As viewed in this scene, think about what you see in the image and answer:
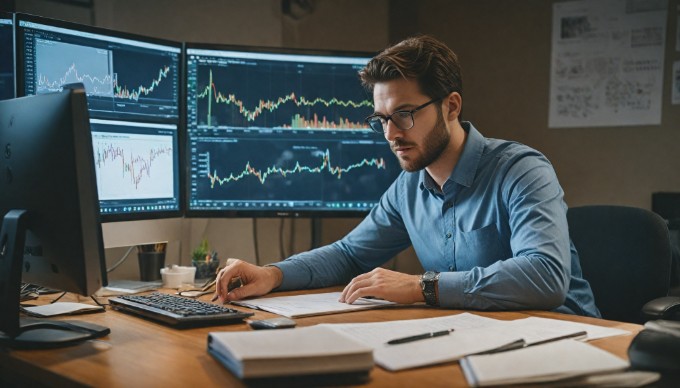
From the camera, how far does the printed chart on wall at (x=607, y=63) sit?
282cm

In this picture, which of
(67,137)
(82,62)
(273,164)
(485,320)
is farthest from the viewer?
(273,164)

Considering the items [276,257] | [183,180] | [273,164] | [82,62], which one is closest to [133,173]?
[183,180]

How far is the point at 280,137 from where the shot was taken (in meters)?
2.19

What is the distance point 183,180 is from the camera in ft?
6.79

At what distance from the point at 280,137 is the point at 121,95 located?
1.65 feet

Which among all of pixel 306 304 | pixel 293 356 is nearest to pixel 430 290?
pixel 306 304

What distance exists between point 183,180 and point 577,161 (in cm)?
173

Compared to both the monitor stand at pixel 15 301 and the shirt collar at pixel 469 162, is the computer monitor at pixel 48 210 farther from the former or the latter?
the shirt collar at pixel 469 162

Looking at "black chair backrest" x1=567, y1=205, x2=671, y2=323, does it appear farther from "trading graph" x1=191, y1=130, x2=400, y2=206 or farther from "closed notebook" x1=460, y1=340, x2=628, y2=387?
"closed notebook" x1=460, y1=340, x2=628, y2=387

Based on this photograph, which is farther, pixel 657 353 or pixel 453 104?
pixel 453 104

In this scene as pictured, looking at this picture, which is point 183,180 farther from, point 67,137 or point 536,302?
point 536,302

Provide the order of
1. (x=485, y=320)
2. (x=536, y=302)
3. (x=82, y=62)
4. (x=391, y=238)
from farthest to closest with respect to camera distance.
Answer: (x=391, y=238)
(x=82, y=62)
(x=536, y=302)
(x=485, y=320)

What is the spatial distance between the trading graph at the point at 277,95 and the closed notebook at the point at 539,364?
1275mm

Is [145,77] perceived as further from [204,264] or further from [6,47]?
[204,264]
